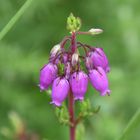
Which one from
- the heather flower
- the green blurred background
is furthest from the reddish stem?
the green blurred background

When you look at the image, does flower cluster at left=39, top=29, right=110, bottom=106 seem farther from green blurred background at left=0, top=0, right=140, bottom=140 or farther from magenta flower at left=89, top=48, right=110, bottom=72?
green blurred background at left=0, top=0, right=140, bottom=140

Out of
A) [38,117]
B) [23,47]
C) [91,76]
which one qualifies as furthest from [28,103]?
[91,76]

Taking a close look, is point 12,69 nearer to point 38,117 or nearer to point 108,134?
point 38,117

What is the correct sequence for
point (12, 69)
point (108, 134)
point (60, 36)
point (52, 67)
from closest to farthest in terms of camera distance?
point (52, 67) < point (108, 134) < point (12, 69) < point (60, 36)

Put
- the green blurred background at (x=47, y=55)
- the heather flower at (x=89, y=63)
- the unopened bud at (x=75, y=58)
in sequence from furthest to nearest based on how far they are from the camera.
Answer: the green blurred background at (x=47, y=55)
the heather flower at (x=89, y=63)
the unopened bud at (x=75, y=58)

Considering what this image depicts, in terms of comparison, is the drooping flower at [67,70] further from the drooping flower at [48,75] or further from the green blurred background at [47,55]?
the green blurred background at [47,55]

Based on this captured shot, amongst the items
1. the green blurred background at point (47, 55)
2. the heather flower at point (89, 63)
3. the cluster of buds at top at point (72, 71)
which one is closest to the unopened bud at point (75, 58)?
the cluster of buds at top at point (72, 71)

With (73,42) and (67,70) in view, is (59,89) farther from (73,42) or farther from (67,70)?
(73,42)
